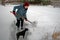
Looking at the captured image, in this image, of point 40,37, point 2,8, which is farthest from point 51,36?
point 2,8

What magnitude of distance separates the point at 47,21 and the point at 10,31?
315mm

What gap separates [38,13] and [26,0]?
144mm

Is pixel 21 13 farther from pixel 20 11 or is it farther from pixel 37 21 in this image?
pixel 37 21

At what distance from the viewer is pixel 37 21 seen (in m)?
1.50

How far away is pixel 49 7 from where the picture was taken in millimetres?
1510

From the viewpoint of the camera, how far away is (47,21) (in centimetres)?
150

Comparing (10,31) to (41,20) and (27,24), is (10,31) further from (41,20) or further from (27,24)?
(41,20)

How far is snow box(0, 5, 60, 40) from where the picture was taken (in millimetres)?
1484

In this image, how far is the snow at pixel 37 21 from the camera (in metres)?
1.48

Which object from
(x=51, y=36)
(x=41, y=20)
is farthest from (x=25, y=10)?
(x=51, y=36)

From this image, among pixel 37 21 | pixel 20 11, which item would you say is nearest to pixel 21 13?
pixel 20 11

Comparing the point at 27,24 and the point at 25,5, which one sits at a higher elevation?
the point at 25,5

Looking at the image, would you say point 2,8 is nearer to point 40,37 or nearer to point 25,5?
point 25,5

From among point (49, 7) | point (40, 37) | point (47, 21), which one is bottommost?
point (40, 37)
